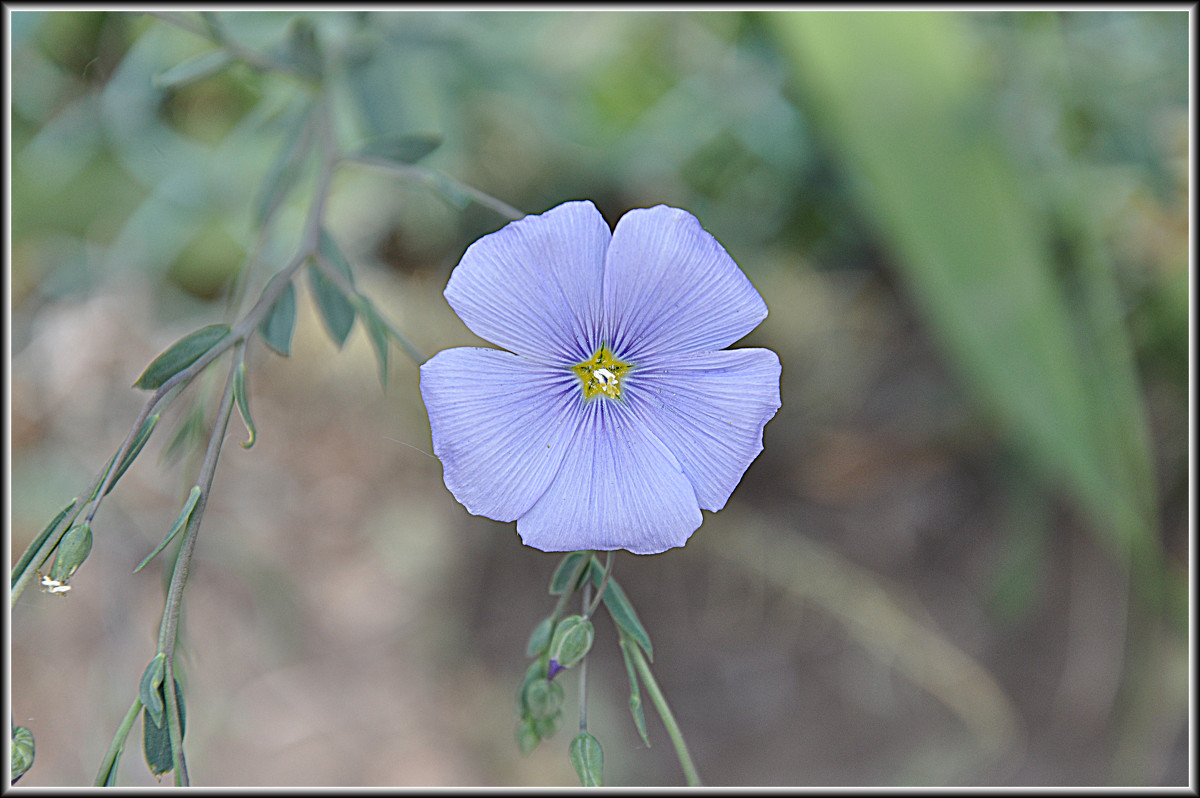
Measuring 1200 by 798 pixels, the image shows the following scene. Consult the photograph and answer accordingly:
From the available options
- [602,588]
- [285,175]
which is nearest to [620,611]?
[602,588]

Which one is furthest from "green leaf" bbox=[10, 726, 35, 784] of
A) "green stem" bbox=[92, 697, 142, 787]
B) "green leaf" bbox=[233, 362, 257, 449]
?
"green leaf" bbox=[233, 362, 257, 449]

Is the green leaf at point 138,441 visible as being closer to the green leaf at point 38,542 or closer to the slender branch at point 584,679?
the green leaf at point 38,542

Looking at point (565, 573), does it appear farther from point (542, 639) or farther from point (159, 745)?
point (159, 745)

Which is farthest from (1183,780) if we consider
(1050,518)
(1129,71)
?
(1129,71)

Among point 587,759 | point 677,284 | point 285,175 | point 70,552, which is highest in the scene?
point 285,175

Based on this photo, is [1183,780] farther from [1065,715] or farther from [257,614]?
[257,614]

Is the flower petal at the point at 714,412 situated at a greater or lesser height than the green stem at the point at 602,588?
greater

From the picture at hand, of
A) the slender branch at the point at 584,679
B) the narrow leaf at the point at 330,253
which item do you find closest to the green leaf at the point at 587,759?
the slender branch at the point at 584,679
